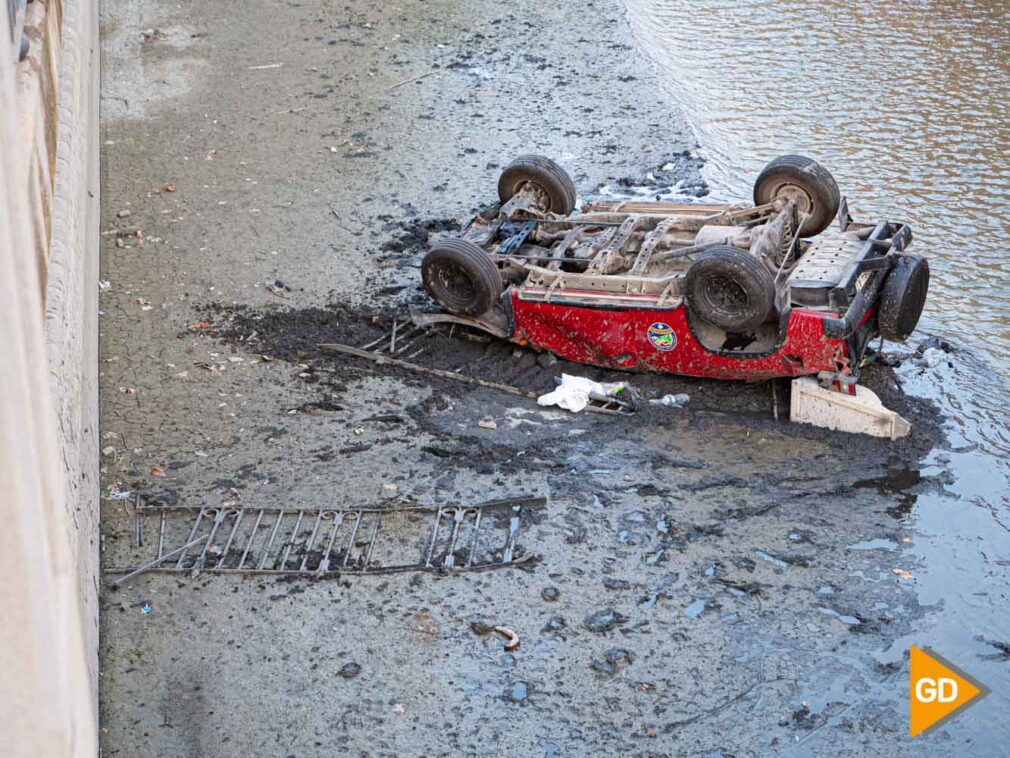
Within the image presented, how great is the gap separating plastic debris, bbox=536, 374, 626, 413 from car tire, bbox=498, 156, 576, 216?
2.17m

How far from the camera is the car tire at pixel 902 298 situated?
8477 mm

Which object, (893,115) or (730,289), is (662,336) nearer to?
(730,289)

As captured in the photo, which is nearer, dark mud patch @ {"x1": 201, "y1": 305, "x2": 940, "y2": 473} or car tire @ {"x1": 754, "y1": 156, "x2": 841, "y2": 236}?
dark mud patch @ {"x1": 201, "y1": 305, "x2": 940, "y2": 473}

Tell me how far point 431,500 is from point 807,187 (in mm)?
4321

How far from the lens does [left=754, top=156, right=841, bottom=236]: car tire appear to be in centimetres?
957

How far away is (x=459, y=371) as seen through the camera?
9.49m

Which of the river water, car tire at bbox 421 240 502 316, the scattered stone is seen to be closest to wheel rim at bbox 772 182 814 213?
the river water

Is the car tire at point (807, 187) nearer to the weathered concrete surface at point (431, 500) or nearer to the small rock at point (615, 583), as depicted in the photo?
the weathered concrete surface at point (431, 500)

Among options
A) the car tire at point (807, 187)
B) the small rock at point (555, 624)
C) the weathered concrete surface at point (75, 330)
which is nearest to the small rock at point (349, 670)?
the small rock at point (555, 624)

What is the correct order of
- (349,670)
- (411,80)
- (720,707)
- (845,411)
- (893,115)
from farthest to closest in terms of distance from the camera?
(411,80)
(893,115)
(845,411)
(349,670)
(720,707)

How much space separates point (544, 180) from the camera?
10445 millimetres

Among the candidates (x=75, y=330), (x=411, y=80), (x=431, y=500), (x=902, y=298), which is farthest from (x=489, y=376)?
(x=411, y=80)

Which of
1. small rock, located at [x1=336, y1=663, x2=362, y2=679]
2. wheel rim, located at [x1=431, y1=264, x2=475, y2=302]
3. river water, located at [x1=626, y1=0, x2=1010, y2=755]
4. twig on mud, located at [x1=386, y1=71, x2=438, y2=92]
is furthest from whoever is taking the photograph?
twig on mud, located at [x1=386, y1=71, x2=438, y2=92]

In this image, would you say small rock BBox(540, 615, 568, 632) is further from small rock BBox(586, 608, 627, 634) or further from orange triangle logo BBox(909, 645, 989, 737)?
orange triangle logo BBox(909, 645, 989, 737)
